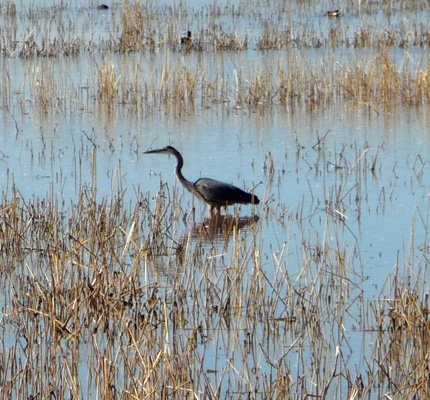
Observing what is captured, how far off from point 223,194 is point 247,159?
178 centimetres

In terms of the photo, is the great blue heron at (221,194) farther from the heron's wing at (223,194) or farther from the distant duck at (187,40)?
the distant duck at (187,40)

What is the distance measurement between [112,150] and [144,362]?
6.19 meters

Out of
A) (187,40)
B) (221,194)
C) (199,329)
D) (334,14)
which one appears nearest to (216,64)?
(187,40)

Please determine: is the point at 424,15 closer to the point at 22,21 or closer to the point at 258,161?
the point at 22,21

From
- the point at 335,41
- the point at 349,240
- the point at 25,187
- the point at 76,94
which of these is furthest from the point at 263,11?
the point at 349,240

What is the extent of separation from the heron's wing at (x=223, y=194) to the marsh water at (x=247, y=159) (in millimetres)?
184

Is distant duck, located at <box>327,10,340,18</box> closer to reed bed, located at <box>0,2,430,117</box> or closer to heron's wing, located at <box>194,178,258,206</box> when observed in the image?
reed bed, located at <box>0,2,430,117</box>

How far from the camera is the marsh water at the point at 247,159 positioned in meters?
5.71

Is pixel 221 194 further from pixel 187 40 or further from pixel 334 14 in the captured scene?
pixel 334 14

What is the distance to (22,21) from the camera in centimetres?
1859

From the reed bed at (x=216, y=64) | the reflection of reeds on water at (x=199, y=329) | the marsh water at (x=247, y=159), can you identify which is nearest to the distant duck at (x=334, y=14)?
the reed bed at (x=216, y=64)

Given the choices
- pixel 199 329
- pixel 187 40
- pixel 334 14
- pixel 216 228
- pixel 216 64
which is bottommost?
pixel 216 228

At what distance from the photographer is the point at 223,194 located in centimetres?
729

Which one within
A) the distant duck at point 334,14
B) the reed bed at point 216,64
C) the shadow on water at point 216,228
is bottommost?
the shadow on water at point 216,228
